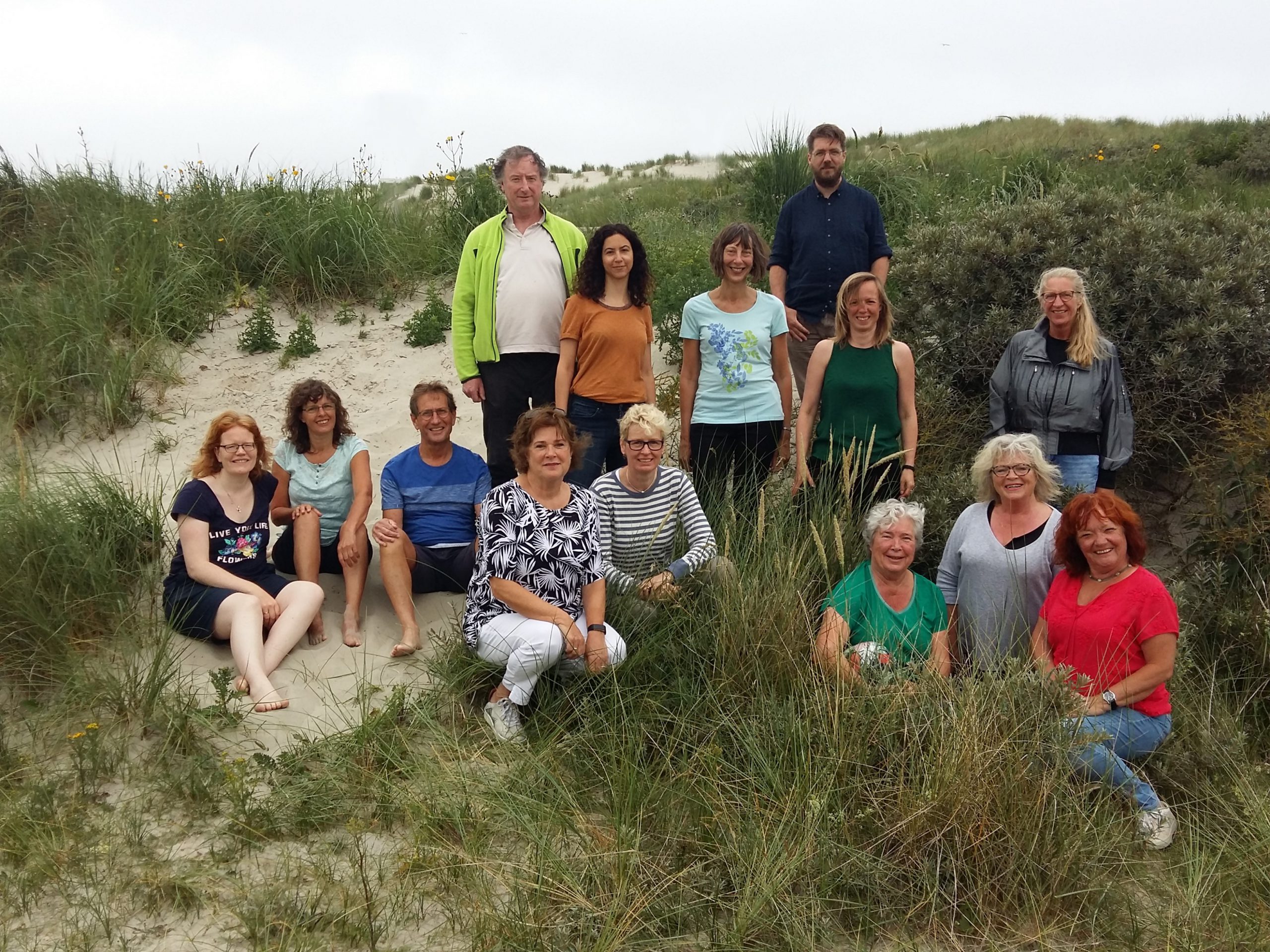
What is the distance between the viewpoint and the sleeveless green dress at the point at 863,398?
524 centimetres

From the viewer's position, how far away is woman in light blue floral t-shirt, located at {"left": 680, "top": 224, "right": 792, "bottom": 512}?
17.8 ft

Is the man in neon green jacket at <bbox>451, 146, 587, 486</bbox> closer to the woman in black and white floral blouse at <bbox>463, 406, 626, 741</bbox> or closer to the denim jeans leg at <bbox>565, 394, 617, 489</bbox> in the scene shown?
the denim jeans leg at <bbox>565, 394, 617, 489</bbox>

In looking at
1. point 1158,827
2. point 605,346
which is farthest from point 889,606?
point 605,346

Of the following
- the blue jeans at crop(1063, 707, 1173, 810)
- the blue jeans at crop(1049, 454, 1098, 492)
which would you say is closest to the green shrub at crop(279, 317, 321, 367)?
the blue jeans at crop(1049, 454, 1098, 492)

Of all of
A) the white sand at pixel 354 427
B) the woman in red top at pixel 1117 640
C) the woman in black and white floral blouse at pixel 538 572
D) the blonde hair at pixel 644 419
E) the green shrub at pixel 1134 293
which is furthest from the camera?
the green shrub at pixel 1134 293

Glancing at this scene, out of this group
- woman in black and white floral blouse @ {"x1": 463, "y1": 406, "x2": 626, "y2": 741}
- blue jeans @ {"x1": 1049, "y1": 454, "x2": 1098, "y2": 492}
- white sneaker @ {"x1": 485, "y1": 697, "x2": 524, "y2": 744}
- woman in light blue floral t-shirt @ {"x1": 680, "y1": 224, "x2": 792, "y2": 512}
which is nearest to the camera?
white sneaker @ {"x1": 485, "y1": 697, "x2": 524, "y2": 744}

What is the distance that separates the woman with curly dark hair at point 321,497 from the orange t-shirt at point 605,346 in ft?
3.90

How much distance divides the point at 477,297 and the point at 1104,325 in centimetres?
376

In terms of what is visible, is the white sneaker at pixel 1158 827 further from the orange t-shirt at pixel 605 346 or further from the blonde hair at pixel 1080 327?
the orange t-shirt at pixel 605 346

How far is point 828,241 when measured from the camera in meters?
6.21

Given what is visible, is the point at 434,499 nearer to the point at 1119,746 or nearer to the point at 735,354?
the point at 735,354

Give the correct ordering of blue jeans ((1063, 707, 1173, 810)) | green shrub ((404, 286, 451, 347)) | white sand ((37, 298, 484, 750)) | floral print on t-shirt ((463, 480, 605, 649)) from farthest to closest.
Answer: green shrub ((404, 286, 451, 347))
white sand ((37, 298, 484, 750))
floral print on t-shirt ((463, 480, 605, 649))
blue jeans ((1063, 707, 1173, 810))

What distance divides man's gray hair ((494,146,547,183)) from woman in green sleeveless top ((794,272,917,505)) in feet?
5.76

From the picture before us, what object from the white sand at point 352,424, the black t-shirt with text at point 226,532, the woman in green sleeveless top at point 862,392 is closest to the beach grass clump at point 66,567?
the white sand at point 352,424
